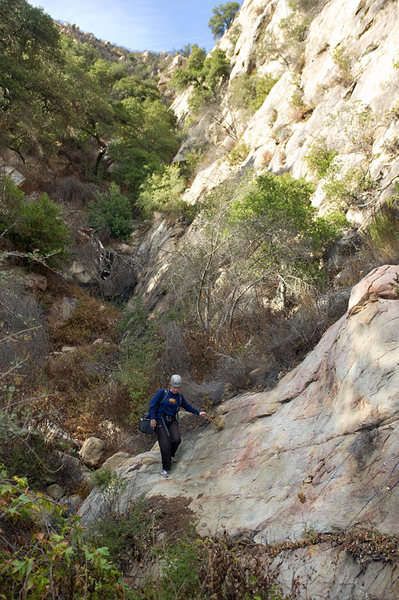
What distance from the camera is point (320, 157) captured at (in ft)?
36.7

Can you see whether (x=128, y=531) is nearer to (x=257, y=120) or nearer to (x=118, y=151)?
(x=257, y=120)

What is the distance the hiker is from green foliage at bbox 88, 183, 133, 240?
44.1ft

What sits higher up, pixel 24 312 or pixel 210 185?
pixel 210 185

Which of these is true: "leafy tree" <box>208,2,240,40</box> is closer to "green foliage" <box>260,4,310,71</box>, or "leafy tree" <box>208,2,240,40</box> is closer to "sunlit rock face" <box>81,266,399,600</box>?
"green foliage" <box>260,4,310,71</box>

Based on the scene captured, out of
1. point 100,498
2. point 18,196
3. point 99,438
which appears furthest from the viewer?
point 18,196

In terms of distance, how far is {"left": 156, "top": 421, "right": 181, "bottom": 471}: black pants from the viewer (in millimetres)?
5500

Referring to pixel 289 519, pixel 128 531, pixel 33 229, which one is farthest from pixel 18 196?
pixel 289 519

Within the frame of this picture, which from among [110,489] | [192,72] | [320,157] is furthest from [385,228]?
[192,72]

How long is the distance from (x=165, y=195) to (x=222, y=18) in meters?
24.5

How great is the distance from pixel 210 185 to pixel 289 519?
51.8ft

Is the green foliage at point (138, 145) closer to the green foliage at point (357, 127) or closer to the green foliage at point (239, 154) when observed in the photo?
the green foliage at point (239, 154)

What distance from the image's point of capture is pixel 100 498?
508cm

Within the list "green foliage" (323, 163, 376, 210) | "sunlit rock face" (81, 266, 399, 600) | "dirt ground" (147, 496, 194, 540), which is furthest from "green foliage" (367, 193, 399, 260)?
"dirt ground" (147, 496, 194, 540)

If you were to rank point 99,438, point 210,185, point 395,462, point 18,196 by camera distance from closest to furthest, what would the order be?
point 395,462
point 99,438
point 18,196
point 210,185
